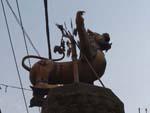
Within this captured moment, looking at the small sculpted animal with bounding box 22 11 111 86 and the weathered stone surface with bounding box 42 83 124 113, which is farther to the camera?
the small sculpted animal with bounding box 22 11 111 86

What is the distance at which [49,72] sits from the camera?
28.8 feet

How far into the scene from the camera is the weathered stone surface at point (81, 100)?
7.79m

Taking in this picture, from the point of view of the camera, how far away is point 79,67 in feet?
28.7

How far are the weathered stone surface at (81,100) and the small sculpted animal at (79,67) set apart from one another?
59 centimetres

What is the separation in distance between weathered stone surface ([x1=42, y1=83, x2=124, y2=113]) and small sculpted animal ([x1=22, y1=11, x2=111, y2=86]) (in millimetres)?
592

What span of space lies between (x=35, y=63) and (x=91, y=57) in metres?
1.06

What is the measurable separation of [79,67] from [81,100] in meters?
1.03

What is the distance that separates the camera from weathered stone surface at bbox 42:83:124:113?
7789 millimetres

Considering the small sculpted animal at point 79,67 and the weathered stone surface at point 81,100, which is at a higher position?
the small sculpted animal at point 79,67

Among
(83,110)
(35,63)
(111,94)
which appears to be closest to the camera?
(83,110)

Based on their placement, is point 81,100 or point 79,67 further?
point 79,67

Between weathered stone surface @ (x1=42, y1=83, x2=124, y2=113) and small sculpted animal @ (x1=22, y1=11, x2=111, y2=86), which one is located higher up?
small sculpted animal @ (x1=22, y1=11, x2=111, y2=86)

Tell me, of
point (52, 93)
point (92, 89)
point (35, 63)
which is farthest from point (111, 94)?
point (35, 63)

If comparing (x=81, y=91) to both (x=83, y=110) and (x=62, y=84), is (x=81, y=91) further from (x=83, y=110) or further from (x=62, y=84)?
(x=62, y=84)
